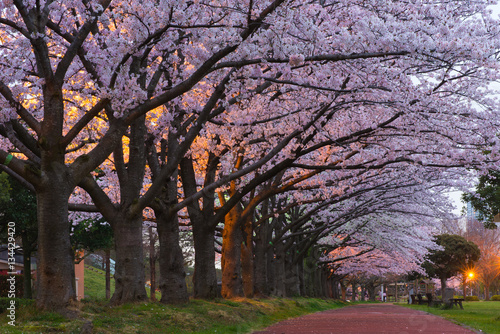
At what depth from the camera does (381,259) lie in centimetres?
5272

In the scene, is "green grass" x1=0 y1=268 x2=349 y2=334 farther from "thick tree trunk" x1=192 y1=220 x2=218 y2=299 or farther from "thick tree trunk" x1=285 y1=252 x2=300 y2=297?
"thick tree trunk" x1=285 y1=252 x2=300 y2=297

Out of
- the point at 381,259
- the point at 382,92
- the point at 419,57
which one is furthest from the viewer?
the point at 381,259

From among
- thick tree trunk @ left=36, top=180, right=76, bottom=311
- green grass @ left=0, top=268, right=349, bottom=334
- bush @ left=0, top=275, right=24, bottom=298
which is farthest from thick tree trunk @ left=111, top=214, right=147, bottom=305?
bush @ left=0, top=275, right=24, bottom=298

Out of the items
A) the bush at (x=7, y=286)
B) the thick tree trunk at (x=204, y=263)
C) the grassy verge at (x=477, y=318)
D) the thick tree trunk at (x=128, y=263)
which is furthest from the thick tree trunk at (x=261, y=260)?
the thick tree trunk at (x=128, y=263)

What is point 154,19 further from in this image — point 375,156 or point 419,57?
point 375,156

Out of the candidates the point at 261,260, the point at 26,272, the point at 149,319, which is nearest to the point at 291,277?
the point at 261,260

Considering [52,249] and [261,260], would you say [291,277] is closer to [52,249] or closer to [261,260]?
[261,260]

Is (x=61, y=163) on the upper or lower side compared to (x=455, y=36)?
lower

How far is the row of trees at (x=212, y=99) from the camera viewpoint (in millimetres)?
8984

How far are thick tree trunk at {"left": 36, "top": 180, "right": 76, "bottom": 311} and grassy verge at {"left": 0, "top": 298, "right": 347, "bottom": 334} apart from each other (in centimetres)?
32

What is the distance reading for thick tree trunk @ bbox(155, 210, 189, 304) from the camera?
14.0 m

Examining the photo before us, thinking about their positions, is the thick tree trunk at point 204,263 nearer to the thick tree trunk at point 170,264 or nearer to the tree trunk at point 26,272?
the thick tree trunk at point 170,264

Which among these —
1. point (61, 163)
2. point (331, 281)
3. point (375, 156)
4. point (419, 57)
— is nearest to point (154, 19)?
point (61, 163)

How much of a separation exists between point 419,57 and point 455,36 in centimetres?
78
